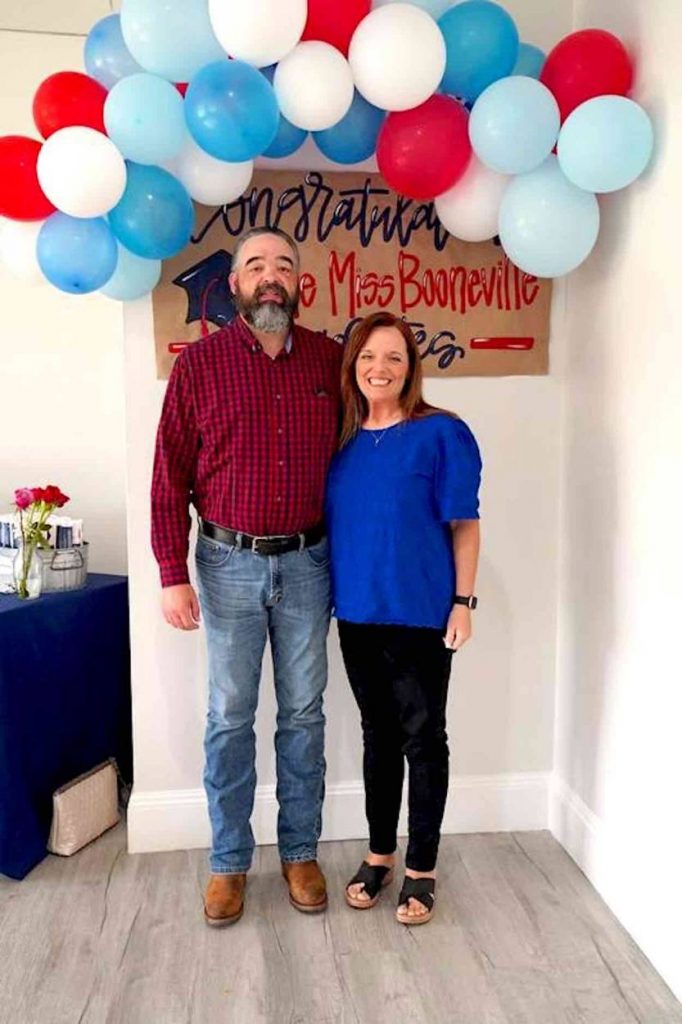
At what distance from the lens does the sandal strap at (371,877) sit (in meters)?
2.12

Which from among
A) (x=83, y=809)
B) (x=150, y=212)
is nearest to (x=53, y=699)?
(x=83, y=809)

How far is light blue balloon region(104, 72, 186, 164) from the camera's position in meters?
1.84

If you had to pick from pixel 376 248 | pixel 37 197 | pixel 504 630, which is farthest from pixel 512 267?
pixel 37 197

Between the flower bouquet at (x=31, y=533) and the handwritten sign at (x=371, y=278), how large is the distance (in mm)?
517

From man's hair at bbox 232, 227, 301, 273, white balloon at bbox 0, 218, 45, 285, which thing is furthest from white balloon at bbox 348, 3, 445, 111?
white balloon at bbox 0, 218, 45, 285

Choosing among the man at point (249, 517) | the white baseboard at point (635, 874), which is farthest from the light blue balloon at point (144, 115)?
the white baseboard at point (635, 874)

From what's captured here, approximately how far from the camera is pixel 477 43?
6.28ft

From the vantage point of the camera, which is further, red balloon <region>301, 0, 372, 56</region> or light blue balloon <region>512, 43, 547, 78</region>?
light blue balloon <region>512, 43, 547, 78</region>

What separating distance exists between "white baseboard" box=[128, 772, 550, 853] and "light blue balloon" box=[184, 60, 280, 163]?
1596 millimetres

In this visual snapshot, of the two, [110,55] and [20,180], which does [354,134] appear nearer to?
[110,55]

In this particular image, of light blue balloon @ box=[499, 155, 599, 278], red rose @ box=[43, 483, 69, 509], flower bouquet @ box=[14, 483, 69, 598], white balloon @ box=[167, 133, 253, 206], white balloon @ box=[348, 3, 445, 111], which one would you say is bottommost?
flower bouquet @ box=[14, 483, 69, 598]

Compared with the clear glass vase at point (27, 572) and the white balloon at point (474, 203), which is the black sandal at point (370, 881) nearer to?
the clear glass vase at point (27, 572)

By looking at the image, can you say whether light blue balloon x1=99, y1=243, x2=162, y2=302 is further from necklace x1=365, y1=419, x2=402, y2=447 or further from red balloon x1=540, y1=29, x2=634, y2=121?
red balloon x1=540, y1=29, x2=634, y2=121

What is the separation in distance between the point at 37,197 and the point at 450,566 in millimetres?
1192
